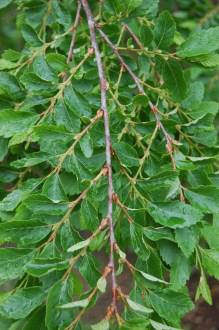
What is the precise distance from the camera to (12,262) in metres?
1.18

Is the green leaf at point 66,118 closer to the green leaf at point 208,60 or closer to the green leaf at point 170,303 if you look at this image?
the green leaf at point 208,60

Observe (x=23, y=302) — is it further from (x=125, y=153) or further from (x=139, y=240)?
(x=125, y=153)

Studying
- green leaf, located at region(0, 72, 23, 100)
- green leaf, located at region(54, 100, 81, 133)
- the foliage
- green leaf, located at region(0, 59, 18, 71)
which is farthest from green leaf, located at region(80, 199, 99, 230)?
green leaf, located at region(0, 59, 18, 71)

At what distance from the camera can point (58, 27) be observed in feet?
5.57

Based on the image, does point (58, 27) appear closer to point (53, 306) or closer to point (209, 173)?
point (209, 173)

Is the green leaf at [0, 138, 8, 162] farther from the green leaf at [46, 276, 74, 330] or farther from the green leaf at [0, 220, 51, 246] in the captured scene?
the green leaf at [46, 276, 74, 330]

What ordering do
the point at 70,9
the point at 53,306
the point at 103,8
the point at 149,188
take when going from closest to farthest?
the point at 53,306, the point at 149,188, the point at 103,8, the point at 70,9

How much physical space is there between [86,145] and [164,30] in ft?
1.22

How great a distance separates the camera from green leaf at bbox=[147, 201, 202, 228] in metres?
1.20

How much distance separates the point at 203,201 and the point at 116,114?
0.28 meters

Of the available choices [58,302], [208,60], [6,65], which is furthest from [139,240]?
[6,65]

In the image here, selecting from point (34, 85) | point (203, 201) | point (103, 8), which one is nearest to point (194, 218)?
point (203, 201)

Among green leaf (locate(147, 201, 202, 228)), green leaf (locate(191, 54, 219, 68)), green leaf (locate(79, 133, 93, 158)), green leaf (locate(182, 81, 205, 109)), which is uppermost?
green leaf (locate(191, 54, 219, 68))

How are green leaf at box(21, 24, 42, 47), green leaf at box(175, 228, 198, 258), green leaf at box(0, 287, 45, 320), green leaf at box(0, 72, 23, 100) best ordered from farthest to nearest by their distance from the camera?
Answer: green leaf at box(21, 24, 42, 47) → green leaf at box(0, 72, 23, 100) → green leaf at box(175, 228, 198, 258) → green leaf at box(0, 287, 45, 320)
